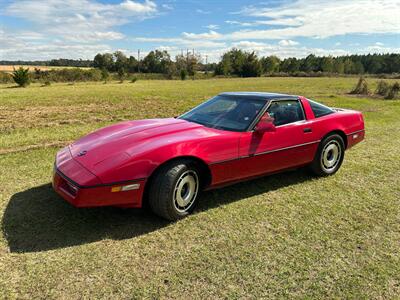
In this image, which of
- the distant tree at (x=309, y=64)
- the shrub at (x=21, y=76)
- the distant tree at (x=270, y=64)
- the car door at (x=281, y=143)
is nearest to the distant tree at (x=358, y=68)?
the distant tree at (x=309, y=64)

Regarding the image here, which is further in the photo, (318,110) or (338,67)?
(338,67)

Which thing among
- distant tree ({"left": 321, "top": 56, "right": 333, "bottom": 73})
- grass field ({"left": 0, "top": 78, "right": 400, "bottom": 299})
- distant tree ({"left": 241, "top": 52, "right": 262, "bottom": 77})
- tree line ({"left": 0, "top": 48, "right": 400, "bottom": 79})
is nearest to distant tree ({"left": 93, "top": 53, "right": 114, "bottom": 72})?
tree line ({"left": 0, "top": 48, "right": 400, "bottom": 79})

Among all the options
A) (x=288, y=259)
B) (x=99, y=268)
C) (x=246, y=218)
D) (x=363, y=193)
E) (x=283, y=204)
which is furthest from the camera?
(x=363, y=193)

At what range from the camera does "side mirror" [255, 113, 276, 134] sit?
397cm

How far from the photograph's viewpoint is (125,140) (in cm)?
357

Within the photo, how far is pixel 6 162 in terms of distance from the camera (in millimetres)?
5262

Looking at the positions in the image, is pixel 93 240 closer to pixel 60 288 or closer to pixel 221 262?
pixel 60 288

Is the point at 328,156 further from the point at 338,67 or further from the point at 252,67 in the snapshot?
the point at 338,67

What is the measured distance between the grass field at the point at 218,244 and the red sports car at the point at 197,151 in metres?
0.35

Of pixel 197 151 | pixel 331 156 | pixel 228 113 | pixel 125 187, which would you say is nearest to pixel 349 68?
pixel 331 156

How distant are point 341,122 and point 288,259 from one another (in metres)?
2.94

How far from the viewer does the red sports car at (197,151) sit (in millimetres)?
3137

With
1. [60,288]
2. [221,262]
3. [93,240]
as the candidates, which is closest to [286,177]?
[221,262]

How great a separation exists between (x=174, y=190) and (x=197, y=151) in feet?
1.64
